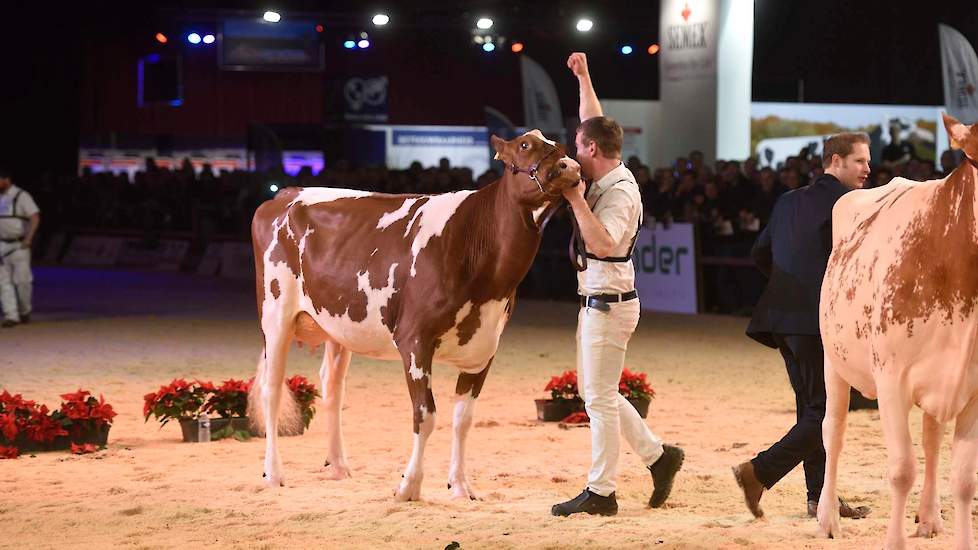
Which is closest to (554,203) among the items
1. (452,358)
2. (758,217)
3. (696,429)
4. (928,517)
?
(452,358)

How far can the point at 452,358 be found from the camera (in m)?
7.34

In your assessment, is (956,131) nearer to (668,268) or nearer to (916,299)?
(916,299)

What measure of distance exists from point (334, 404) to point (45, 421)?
2.06 metres

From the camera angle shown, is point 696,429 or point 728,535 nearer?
point 728,535

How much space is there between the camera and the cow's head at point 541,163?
6.51 m

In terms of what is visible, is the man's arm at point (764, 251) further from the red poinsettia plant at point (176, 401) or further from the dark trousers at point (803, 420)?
the red poinsettia plant at point (176, 401)

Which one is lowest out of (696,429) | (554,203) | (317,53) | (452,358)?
(696,429)

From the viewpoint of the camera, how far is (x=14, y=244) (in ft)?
54.6

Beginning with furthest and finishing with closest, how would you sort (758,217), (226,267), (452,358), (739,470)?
1. (226,267)
2. (758,217)
3. (452,358)
4. (739,470)

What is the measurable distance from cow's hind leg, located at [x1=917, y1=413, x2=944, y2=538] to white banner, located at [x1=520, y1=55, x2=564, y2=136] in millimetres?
17293

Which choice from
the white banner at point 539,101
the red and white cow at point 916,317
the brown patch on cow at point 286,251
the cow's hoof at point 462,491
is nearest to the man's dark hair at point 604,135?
the red and white cow at point 916,317

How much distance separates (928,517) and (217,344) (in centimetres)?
1042

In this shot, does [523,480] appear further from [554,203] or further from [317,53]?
[317,53]

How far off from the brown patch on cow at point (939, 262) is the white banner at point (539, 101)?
17.7 m
